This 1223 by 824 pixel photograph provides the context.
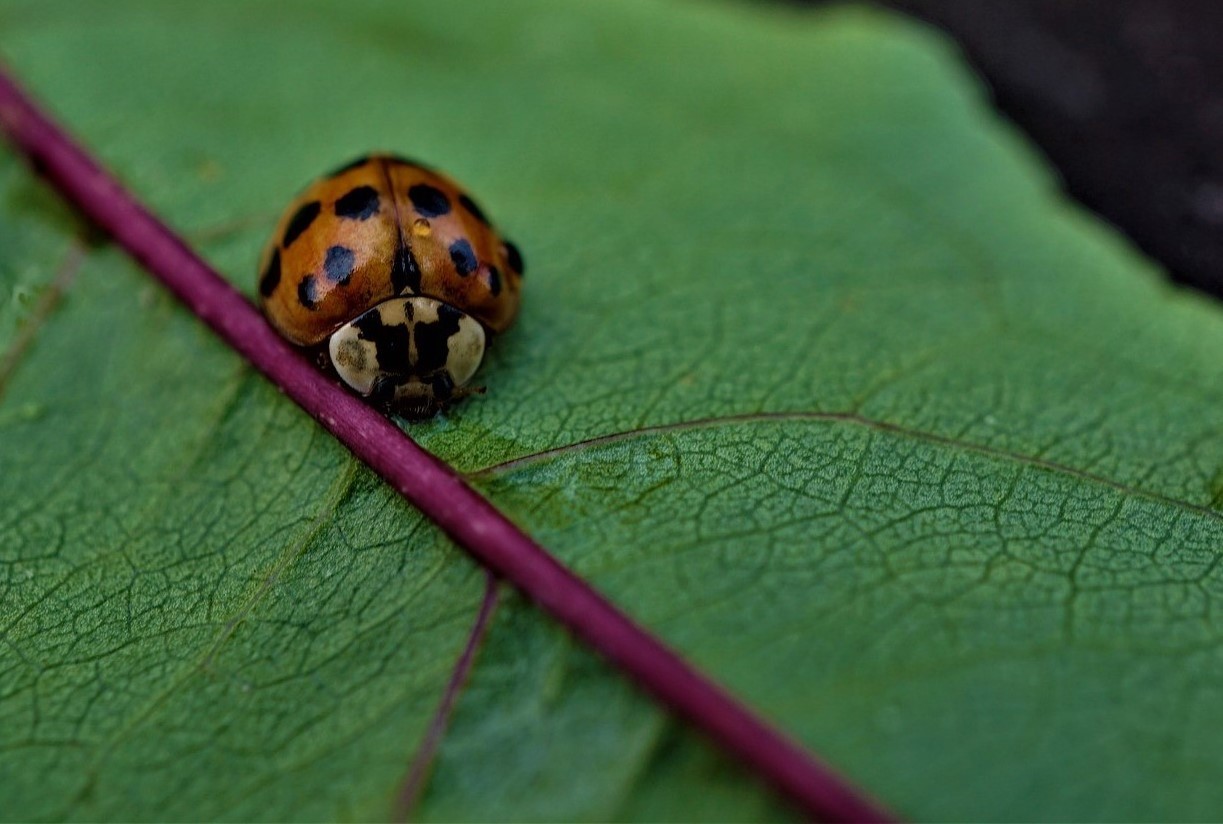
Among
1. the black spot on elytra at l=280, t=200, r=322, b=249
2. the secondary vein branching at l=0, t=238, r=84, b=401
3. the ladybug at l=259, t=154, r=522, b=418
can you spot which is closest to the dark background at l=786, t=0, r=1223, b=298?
the ladybug at l=259, t=154, r=522, b=418

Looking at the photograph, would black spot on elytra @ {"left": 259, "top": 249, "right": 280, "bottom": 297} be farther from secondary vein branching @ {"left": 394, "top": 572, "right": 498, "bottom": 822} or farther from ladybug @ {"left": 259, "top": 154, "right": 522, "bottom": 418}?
secondary vein branching @ {"left": 394, "top": 572, "right": 498, "bottom": 822}

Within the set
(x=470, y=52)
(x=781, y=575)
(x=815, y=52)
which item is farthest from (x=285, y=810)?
(x=815, y=52)

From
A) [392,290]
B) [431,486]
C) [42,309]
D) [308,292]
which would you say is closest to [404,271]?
[392,290]

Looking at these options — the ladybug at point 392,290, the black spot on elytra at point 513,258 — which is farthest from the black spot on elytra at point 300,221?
the black spot on elytra at point 513,258

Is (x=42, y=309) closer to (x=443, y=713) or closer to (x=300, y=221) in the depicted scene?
(x=300, y=221)

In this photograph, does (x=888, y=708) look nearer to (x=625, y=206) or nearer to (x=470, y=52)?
(x=625, y=206)
